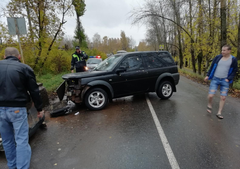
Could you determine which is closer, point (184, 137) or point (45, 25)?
point (184, 137)

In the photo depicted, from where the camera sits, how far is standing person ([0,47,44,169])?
2.02 meters

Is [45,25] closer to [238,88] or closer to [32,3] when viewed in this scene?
[32,3]

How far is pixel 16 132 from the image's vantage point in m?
2.12

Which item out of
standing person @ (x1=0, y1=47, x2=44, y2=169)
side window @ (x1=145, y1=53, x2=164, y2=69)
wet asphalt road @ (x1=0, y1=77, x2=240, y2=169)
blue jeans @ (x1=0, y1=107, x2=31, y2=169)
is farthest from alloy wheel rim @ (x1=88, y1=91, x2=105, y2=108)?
blue jeans @ (x1=0, y1=107, x2=31, y2=169)

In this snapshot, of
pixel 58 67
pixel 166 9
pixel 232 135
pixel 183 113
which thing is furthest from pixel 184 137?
pixel 166 9

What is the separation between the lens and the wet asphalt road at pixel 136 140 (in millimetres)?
2467

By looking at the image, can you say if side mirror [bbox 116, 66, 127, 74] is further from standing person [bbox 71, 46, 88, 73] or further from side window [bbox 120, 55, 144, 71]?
standing person [bbox 71, 46, 88, 73]

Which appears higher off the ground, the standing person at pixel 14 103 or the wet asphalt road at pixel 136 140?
the standing person at pixel 14 103

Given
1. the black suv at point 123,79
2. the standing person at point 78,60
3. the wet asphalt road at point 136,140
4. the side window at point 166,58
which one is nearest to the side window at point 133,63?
the black suv at point 123,79

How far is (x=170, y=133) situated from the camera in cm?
334

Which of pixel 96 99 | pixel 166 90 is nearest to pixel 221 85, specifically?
pixel 166 90

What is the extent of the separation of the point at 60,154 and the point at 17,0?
8.40 metres

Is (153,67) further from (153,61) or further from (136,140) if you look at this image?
(136,140)

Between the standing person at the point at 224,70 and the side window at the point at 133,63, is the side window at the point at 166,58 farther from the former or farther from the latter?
the standing person at the point at 224,70
